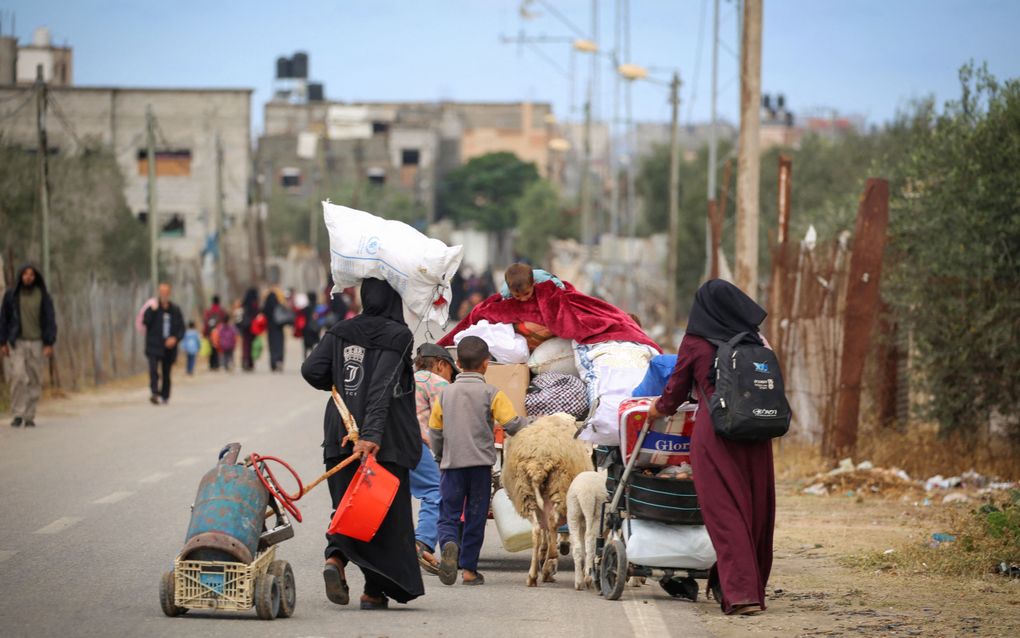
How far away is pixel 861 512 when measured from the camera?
14930 millimetres

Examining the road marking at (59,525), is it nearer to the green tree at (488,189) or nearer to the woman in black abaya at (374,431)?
the woman in black abaya at (374,431)

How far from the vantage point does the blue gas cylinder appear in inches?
328

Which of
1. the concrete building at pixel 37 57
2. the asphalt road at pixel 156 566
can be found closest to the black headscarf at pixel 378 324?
the asphalt road at pixel 156 566

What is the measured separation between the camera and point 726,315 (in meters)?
9.34

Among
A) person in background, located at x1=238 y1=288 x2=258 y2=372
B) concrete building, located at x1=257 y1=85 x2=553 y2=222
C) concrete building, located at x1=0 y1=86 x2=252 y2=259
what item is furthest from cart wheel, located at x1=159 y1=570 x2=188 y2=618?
concrete building, located at x1=257 y1=85 x2=553 y2=222

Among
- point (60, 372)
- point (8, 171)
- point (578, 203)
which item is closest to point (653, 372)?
point (60, 372)

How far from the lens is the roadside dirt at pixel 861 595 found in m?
8.81

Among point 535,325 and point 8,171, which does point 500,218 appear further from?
point 535,325

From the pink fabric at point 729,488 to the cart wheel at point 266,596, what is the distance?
99.3 inches

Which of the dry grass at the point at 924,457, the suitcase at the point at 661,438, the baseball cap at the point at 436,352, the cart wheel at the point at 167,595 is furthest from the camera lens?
the dry grass at the point at 924,457

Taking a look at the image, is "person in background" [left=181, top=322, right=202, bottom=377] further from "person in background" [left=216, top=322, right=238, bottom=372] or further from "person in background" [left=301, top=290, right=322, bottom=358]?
"person in background" [left=301, top=290, right=322, bottom=358]

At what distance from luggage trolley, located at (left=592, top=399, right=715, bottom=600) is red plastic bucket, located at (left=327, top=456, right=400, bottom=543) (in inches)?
64.6

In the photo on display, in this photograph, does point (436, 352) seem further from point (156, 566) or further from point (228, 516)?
point (228, 516)

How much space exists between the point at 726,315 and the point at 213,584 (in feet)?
11.0
